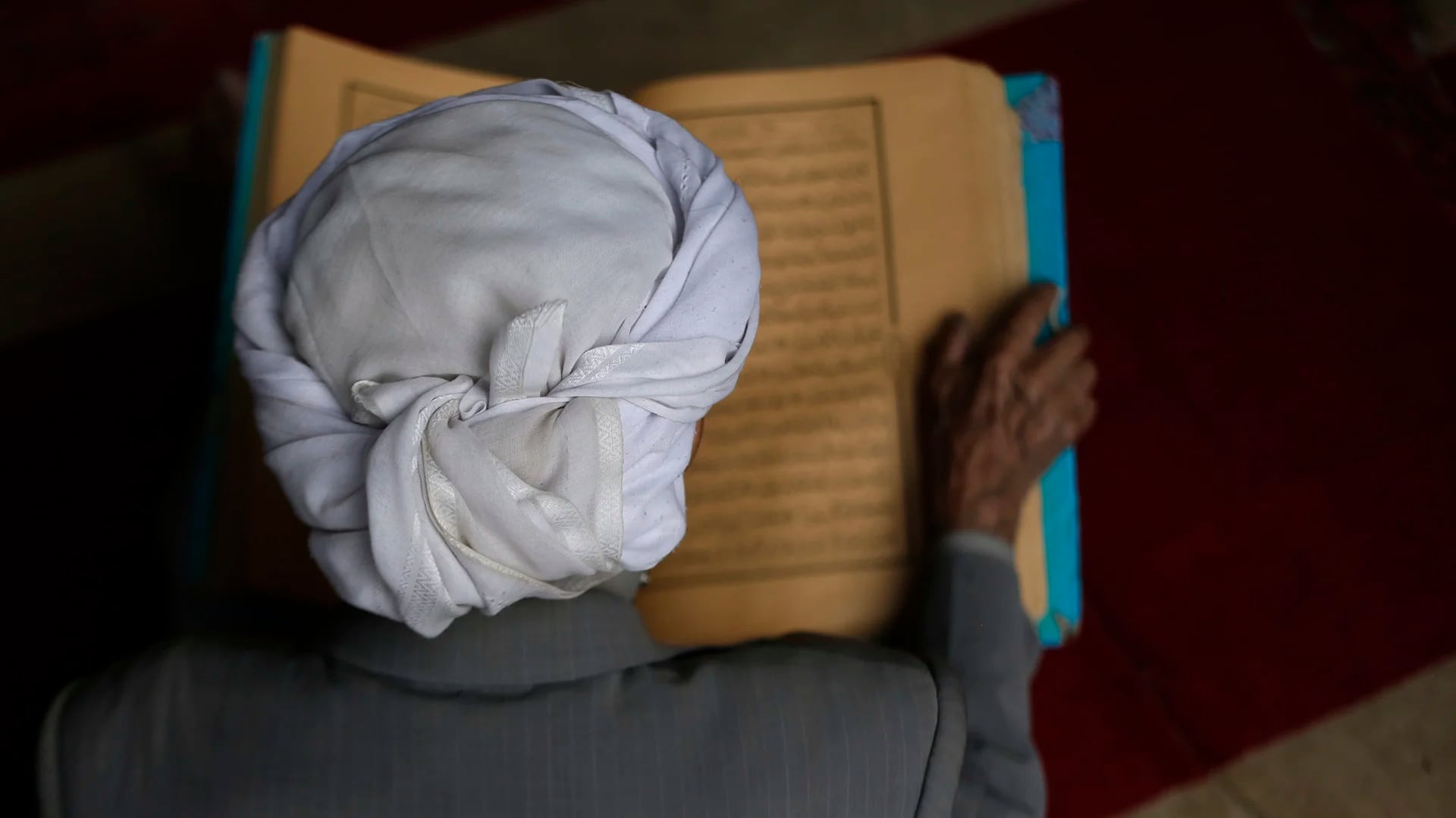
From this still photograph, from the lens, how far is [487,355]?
33cm

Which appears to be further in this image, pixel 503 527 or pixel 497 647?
pixel 497 647

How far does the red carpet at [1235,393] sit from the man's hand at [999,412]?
0.31m

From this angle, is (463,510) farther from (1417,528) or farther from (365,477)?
(1417,528)

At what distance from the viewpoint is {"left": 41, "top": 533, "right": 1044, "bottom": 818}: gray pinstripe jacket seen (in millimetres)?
400

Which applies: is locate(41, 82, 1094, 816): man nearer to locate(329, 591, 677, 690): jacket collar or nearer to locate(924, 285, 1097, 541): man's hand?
locate(329, 591, 677, 690): jacket collar

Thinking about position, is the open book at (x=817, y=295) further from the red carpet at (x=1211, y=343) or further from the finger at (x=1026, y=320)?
the red carpet at (x=1211, y=343)

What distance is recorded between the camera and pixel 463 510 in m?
0.32

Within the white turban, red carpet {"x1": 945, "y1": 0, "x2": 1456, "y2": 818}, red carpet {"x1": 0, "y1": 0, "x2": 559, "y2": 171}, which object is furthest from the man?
red carpet {"x1": 0, "y1": 0, "x2": 559, "y2": 171}

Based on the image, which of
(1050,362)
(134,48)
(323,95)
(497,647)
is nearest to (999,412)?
(1050,362)

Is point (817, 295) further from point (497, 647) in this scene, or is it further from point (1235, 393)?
point (1235, 393)

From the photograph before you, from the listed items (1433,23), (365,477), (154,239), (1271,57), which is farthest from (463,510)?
(1433,23)

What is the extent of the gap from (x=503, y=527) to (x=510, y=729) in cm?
14

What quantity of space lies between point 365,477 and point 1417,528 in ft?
3.02

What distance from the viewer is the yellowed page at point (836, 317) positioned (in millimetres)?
582
